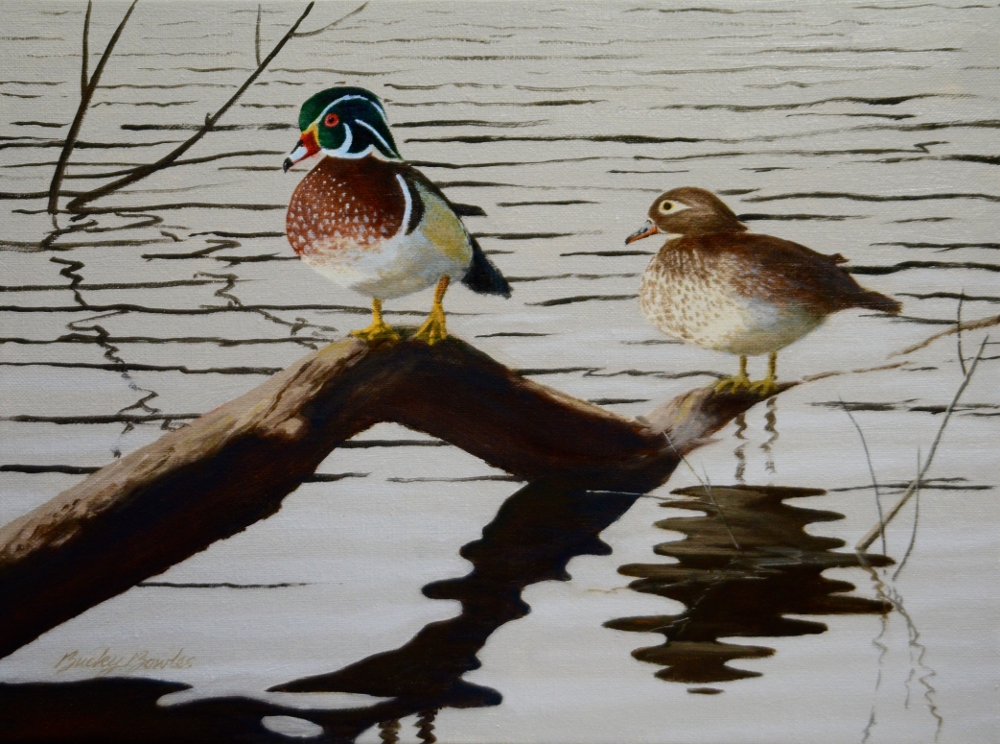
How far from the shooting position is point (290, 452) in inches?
39.5

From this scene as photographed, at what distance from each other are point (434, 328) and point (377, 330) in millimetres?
68

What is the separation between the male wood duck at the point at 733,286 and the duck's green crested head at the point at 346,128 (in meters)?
0.33

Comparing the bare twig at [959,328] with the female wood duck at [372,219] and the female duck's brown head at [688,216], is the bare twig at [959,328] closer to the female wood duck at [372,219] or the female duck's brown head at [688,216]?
the female duck's brown head at [688,216]

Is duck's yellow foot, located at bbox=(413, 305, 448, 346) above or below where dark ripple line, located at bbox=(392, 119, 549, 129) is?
below

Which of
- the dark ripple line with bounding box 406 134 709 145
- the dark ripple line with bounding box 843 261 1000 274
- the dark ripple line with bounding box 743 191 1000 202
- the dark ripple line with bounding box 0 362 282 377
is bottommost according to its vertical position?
the dark ripple line with bounding box 0 362 282 377

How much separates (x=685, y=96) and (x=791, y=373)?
1.20ft

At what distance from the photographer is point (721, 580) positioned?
3.45 feet

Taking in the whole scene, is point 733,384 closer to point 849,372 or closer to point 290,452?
point 849,372

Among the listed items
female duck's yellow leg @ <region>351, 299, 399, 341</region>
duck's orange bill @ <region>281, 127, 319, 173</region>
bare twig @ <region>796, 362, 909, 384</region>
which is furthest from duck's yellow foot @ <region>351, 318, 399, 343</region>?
bare twig @ <region>796, 362, 909, 384</region>

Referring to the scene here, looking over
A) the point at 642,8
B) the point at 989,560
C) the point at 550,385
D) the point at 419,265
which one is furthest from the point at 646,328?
the point at 989,560

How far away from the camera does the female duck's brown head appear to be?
1048 mm

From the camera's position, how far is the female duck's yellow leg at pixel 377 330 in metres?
1.03

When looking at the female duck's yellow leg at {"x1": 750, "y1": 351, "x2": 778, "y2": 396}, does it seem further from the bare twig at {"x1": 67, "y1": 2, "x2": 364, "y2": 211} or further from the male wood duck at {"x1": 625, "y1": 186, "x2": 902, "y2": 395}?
the bare twig at {"x1": 67, "y1": 2, "x2": 364, "y2": 211}
